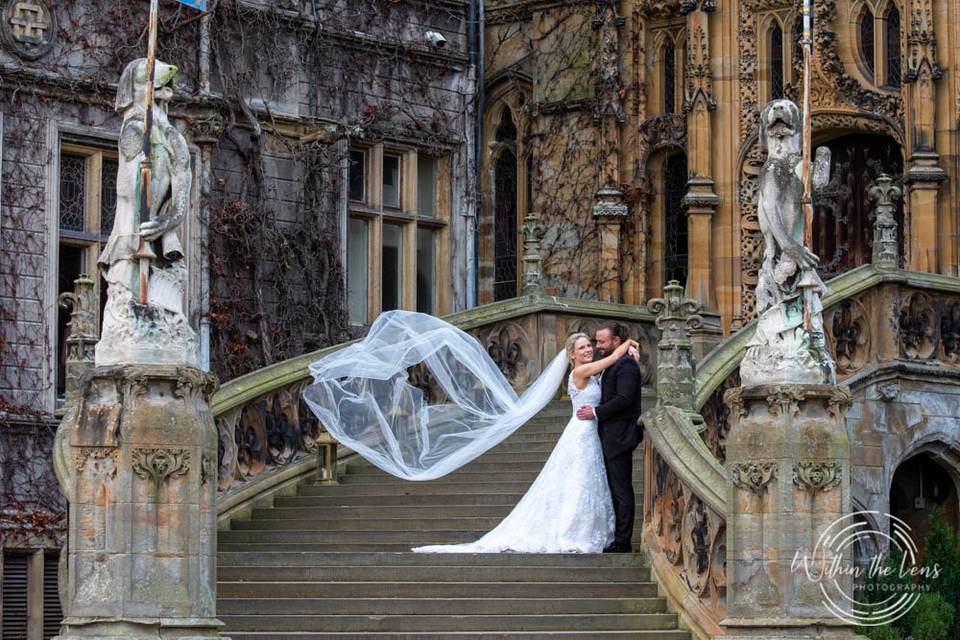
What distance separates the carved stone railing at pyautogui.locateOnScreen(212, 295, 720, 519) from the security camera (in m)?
4.76

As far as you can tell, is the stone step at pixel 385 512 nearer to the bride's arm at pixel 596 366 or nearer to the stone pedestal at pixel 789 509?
the bride's arm at pixel 596 366

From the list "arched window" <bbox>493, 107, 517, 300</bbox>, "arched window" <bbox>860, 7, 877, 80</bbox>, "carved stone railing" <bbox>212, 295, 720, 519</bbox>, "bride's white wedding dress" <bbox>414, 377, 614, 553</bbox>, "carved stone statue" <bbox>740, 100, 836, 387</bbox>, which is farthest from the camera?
"arched window" <bbox>493, 107, 517, 300</bbox>

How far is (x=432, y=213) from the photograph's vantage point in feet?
86.0

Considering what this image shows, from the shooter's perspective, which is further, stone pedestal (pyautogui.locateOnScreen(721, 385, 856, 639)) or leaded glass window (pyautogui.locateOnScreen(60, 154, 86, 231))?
leaded glass window (pyautogui.locateOnScreen(60, 154, 86, 231))

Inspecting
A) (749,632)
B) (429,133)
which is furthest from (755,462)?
(429,133)

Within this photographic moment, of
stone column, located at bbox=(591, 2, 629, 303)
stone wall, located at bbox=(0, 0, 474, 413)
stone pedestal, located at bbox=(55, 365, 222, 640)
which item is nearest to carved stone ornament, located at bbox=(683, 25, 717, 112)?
stone column, located at bbox=(591, 2, 629, 303)

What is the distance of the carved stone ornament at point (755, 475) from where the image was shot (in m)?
14.9

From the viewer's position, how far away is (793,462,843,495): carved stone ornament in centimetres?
1480

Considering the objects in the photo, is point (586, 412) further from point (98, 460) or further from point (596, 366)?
point (98, 460)

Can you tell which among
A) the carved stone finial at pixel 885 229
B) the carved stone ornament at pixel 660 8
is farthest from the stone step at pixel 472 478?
the carved stone ornament at pixel 660 8

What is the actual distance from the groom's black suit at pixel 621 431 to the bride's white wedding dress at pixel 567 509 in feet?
0.34

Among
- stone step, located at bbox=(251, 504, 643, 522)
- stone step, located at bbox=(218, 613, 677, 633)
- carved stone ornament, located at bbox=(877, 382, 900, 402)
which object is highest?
carved stone ornament, located at bbox=(877, 382, 900, 402)

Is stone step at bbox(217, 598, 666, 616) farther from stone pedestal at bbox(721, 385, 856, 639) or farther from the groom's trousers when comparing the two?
stone pedestal at bbox(721, 385, 856, 639)

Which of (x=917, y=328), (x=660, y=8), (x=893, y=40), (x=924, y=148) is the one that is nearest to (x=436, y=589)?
(x=917, y=328)
